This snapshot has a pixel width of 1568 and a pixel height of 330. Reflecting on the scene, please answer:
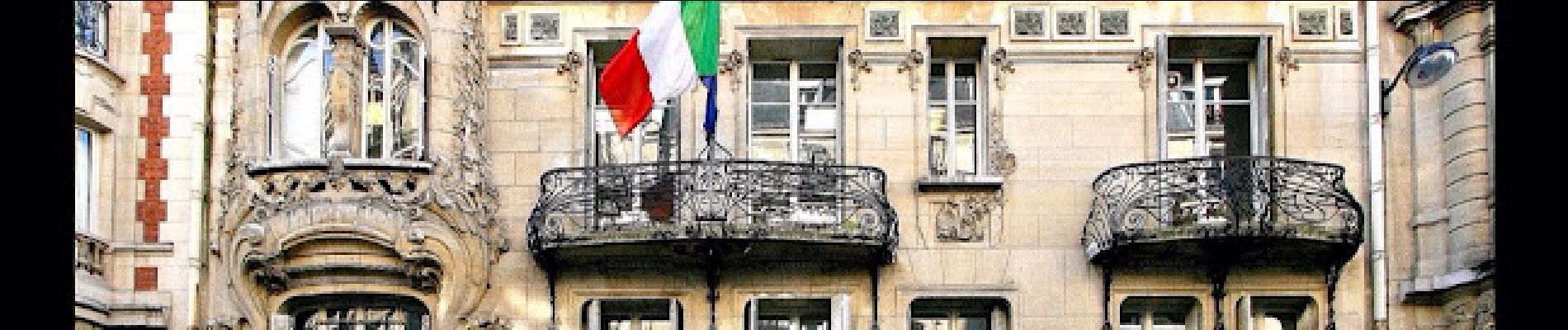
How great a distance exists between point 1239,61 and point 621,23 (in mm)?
5784

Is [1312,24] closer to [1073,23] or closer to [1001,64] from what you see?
[1073,23]

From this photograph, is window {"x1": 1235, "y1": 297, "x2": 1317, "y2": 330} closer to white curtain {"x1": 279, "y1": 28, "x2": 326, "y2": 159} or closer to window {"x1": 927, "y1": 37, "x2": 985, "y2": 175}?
window {"x1": 927, "y1": 37, "x2": 985, "y2": 175}

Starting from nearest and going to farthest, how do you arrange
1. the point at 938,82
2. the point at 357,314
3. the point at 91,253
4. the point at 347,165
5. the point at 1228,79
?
the point at 91,253, the point at 347,165, the point at 357,314, the point at 1228,79, the point at 938,82

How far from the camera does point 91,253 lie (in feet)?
60.0

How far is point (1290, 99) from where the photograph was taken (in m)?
19.1

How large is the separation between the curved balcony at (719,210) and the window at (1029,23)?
200 cm

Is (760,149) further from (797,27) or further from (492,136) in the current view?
(492,136)

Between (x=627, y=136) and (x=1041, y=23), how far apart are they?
3.96 meters

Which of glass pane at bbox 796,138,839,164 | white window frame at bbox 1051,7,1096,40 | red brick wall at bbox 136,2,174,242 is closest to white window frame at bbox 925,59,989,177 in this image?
white window frame at bbox 1051,7,1096,40

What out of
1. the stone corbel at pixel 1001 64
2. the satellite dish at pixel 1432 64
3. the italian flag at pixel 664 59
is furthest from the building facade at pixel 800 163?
the satellite dish at pixel 1432 64

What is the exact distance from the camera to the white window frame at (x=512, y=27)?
1934 cm

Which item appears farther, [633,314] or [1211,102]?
[1211,102]

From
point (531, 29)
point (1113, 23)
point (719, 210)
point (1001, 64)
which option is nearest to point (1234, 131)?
point (1113, 23)

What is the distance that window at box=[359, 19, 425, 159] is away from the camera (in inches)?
744
